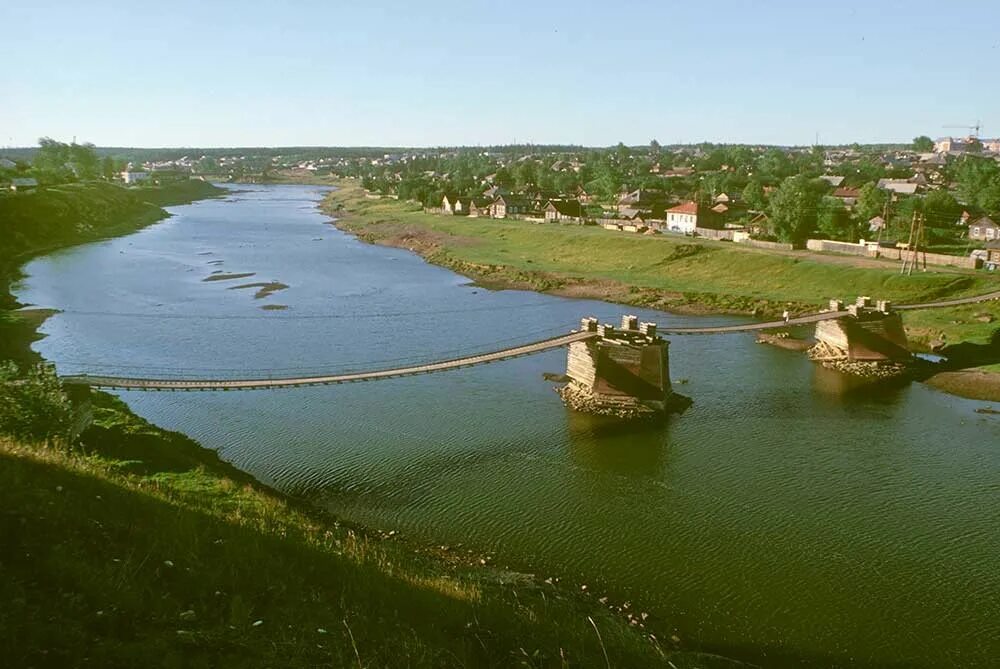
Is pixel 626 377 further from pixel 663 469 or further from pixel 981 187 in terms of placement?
pixel 981 187

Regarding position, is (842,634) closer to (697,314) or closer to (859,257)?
(697,314)

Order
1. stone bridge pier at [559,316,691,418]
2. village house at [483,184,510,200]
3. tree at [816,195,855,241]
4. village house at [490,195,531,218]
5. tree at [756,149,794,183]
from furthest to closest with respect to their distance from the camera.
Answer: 1. tree at [756,149,794,183]
2. village house at [483,184,510,200]
3. village house at [490,195,531,218]
4. tree at [816,195,855,241]
5. stone bridge pier at [559,316,691,418]

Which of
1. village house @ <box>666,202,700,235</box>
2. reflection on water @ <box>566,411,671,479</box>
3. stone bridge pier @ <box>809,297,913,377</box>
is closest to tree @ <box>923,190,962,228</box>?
village house @ <box>666,202,700,235</box>

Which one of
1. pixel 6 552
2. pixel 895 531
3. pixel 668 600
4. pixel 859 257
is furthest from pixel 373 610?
pixel 859 257

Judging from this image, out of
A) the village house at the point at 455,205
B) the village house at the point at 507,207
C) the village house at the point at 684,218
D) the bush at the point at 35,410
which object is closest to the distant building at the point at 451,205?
the village house at the point at 455,205

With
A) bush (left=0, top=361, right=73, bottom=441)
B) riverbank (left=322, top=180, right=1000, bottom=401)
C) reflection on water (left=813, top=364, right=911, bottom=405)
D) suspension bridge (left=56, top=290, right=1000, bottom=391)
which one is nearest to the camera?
bush (left=0, top=361, right=73, bottom=441)

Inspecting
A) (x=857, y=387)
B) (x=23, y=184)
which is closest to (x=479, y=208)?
(x=23, y=184)

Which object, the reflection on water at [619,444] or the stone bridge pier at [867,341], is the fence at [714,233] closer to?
the stone bridge pier at [867,341]

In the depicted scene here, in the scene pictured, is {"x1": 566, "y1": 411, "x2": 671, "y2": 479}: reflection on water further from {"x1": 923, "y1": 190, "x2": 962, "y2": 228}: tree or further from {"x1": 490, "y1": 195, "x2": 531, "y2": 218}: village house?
{"x1": 490, "y1": 195, "x2": 531, "y2": 218}: village house
